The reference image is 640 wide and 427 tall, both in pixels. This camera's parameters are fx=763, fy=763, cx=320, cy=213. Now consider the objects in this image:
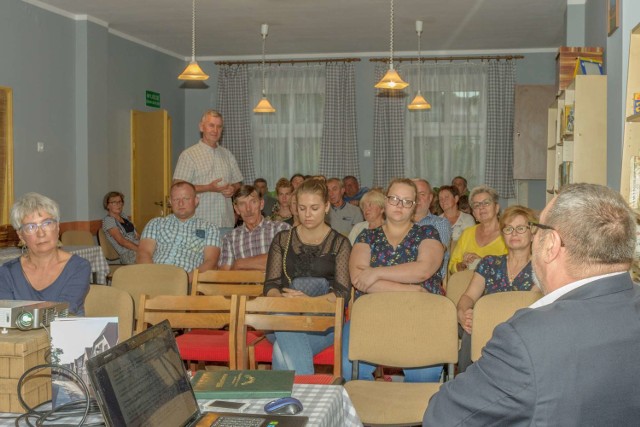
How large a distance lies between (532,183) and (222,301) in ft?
27.1

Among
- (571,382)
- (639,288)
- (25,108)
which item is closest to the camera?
(571,382)

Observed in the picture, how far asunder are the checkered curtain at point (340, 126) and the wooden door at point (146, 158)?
8.19 ft

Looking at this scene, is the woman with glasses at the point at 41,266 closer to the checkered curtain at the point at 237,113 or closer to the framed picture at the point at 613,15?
the framed picture at the point at 613,15

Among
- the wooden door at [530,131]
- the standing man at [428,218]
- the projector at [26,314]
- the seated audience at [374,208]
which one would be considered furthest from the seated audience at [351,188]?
the projector at [26,314]

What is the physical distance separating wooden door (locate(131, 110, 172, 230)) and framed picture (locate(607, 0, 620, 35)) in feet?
21.5

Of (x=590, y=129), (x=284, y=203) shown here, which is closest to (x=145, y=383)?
(x=590, y=129)

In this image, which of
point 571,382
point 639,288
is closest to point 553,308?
point 571,382

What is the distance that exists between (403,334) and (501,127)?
834 cm

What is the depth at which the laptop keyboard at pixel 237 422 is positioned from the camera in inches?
79.7

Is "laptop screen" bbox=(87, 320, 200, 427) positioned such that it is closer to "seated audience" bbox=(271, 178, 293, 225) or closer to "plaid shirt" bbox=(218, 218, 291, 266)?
"plaid shirt" bbox=(218, 218, 291, 266)

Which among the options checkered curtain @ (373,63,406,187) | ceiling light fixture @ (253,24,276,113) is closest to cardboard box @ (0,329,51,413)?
ceiling light fixture @ (253,24,276,113)

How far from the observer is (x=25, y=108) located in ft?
25.9

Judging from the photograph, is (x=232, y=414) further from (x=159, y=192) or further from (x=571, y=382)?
(x=159, y=192)

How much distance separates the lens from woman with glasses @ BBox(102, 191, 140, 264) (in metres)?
8.34
